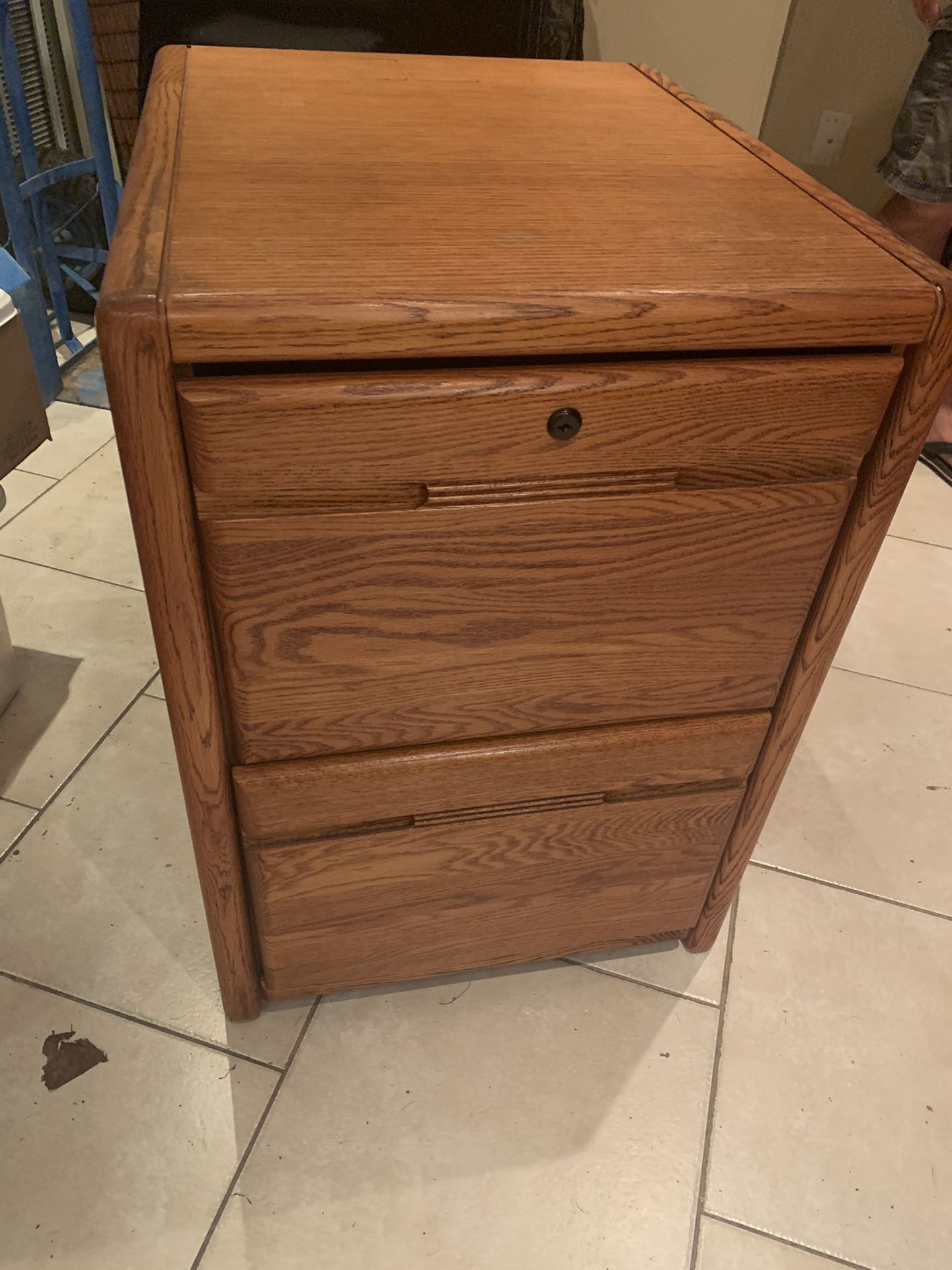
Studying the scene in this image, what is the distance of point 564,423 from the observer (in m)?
0.55

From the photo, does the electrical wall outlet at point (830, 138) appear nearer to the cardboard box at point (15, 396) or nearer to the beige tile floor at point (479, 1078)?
the beige tile floor at point (479, 1078)

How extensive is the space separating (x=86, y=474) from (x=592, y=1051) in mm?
1269

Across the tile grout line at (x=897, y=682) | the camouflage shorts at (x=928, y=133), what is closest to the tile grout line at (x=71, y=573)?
the tile grout line at (x=897, y=682)

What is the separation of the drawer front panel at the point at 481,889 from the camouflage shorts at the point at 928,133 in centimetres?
143

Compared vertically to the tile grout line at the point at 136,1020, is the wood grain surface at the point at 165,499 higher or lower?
higher

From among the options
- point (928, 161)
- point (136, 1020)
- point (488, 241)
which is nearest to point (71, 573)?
point (136, 1020)

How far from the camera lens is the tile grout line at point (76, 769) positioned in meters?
1.07

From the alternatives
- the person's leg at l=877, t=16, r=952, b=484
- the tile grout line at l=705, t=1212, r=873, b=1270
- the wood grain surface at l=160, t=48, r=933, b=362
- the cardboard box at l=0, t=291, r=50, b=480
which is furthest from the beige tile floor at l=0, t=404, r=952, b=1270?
the person's leg at l=877, t=16, r=952, b=484

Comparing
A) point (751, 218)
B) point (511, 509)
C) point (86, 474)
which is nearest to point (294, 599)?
point (511, 509)

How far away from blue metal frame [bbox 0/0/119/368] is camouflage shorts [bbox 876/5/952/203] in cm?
145

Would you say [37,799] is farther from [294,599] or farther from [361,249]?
[361,249]

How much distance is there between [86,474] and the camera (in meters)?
1.63

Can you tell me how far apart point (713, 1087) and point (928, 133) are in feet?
5.40

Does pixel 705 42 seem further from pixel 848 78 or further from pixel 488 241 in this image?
pixel 488 241
